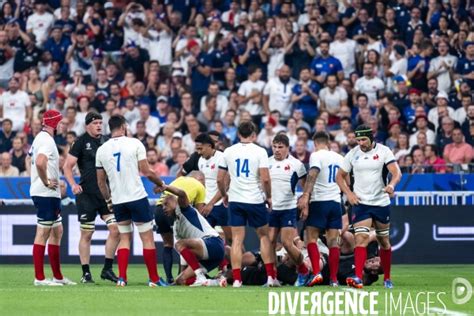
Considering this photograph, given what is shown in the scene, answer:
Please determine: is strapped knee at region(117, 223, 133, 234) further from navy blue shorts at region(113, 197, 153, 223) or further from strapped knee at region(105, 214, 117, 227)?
strapped knee at region(105, 214, 117, 227)

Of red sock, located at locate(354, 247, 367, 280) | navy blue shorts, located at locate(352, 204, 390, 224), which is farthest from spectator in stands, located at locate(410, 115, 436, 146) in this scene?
red sock, located at locate(354, 247, 367, 280)

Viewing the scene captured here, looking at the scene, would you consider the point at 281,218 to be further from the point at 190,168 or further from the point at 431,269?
→ the point at 431,269

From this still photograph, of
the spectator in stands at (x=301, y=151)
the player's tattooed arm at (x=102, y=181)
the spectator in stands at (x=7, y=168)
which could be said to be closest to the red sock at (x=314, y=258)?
the player's tattooed arm at (x=102, y=181)

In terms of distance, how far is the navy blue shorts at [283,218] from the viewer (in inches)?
690

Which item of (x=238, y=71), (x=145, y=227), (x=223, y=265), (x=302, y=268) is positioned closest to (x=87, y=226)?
(x=145, y=227)

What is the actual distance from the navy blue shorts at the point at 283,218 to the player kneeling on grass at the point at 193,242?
0.82m

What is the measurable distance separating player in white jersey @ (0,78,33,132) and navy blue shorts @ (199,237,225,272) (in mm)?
11510

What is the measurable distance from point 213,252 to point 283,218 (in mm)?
1119

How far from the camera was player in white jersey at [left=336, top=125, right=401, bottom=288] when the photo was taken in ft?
55.4

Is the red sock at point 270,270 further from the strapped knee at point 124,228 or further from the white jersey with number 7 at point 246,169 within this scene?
the strapped knee at point 124,228

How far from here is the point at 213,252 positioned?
17312 millimetres

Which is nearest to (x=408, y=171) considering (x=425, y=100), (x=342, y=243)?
(x=425, y=100)

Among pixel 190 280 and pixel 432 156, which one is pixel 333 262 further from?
pixel 432 156

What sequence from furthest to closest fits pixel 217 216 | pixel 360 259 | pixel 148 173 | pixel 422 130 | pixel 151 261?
1. pixel 422 130
2. pixel 217 216
3. pixel 360 259
4. pixel 151 261
5. pixel 148 173
